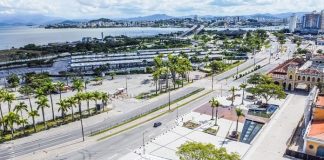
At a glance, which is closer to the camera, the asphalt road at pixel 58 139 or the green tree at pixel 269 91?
the asphalt road at pixel 58 139

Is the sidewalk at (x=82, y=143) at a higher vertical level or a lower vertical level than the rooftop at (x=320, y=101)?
lower

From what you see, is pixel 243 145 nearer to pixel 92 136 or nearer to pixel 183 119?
pixel 183 119

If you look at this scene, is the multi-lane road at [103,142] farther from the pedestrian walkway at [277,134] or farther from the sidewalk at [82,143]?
the pedestrian walkway at [277,134]

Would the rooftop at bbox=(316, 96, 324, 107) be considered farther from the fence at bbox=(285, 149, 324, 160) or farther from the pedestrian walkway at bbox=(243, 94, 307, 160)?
the fence at bbox=(285, 149, 324, 160)

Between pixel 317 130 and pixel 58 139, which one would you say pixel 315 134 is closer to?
pixel 317 130

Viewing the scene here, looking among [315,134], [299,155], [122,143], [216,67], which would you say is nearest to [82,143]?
[122,143]

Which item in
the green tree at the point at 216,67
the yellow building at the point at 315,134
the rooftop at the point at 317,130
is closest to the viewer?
the yellow building at the point at 315,134

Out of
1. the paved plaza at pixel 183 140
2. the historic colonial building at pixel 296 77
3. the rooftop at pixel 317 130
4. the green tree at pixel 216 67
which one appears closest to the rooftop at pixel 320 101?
the rooftop at pixel 317 130

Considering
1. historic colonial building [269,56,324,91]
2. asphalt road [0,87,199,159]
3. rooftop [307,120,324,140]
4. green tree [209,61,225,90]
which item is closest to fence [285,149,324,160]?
rooftop [307,120,324,140]

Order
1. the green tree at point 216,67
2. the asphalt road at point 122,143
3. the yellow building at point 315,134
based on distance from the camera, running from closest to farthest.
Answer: the yellow building at point 315,134 → the asphalt road at point 122,143 → the green tree at point 216,67
